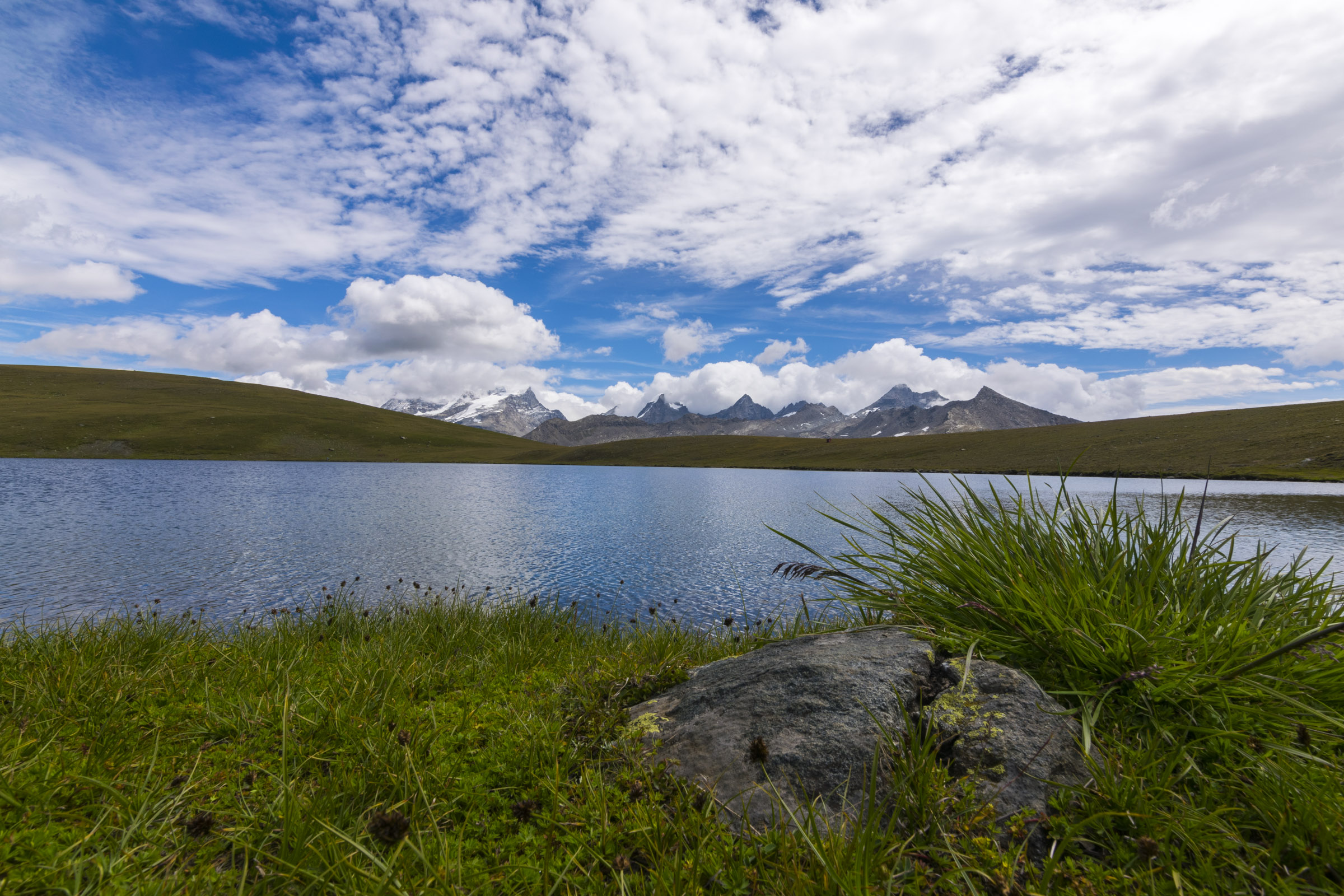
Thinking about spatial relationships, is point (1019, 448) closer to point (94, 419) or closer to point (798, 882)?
point (798, 882)

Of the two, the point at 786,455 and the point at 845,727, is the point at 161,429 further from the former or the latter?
the point at 845,727

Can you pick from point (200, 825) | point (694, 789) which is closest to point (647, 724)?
point (694, 789)

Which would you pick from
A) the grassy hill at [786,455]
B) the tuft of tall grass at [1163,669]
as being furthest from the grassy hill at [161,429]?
the tuft of tall grass at [1163,669]

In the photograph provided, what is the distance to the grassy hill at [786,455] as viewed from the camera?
106625mm

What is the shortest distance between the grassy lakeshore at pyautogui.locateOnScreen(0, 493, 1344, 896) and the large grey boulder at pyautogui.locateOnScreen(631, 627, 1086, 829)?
191 millimetres

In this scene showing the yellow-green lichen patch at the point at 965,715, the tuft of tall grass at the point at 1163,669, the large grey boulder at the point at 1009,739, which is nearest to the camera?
the tuft of tall grass at the point at 1163,669

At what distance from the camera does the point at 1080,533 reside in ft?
17.7

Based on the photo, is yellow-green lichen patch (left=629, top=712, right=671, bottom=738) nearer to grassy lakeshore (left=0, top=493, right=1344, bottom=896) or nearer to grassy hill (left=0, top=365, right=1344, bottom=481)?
grassy lakeshore (left=0, top=493, right=1344, bottom=896)

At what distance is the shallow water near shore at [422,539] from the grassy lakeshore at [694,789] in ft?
7.46

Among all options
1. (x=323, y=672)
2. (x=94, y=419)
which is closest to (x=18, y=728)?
(x=323, y=672)

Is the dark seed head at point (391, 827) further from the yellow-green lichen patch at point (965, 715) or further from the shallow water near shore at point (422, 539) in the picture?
the shallow water near shore at point (422, 539)

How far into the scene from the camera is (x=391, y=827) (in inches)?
114

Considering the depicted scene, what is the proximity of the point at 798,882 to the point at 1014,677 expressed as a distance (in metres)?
2.25

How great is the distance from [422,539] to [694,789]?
109 ft
